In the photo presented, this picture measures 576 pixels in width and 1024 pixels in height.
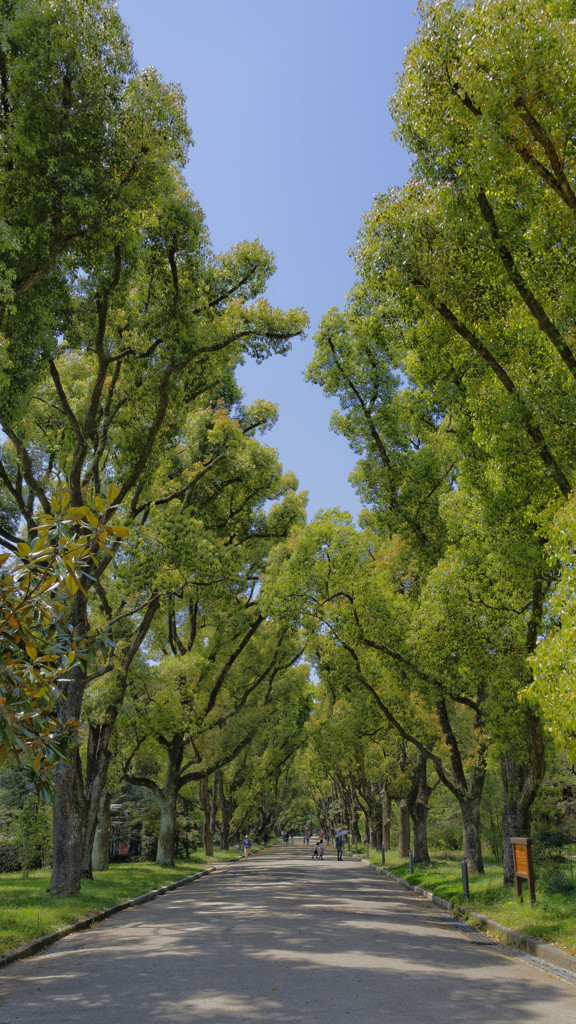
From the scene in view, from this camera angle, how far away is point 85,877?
1822 centimetres

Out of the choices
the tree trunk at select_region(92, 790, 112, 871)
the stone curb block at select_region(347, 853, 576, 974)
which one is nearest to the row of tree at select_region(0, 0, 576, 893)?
the stone curb block at select_region(347, 853, 576, 974)

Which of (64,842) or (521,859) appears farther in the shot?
(64,842)

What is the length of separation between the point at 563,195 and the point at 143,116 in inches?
282

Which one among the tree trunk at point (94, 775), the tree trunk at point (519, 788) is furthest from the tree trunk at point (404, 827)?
the tree trunk at point (94, 775)

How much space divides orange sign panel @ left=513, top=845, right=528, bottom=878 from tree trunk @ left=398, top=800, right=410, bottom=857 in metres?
15.9

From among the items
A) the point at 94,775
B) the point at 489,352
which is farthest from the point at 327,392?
the point at 94,775

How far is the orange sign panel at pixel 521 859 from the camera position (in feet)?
37.1

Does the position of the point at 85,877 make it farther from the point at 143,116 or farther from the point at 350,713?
the point at 143,116

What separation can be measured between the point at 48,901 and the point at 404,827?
62.6ft

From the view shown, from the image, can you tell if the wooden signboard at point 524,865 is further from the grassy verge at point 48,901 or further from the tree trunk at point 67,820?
the tree trunk at point 67,820

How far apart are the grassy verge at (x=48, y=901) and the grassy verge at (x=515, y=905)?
666 cm

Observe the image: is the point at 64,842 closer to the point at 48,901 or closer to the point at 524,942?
the point at 48,901

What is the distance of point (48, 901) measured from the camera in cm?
1277

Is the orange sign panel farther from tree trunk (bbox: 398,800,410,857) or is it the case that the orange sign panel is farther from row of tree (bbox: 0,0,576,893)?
tree trunk (bbox: 398,800,410,857)
